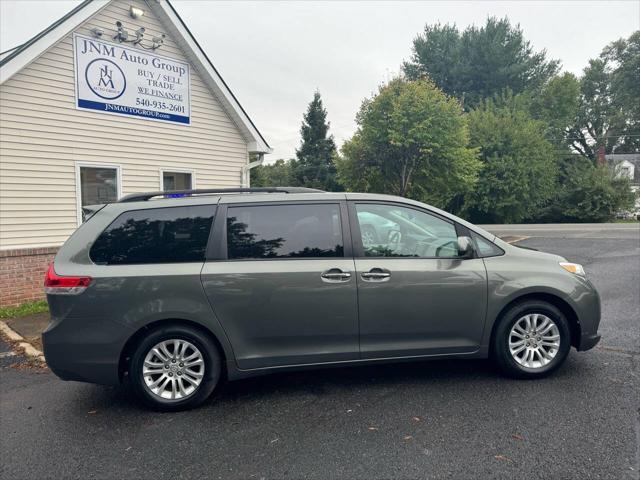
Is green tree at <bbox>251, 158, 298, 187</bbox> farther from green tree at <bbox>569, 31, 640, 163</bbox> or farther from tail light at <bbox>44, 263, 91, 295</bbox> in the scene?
tail light at <bbox>44, 263, 91, 295</bbox>

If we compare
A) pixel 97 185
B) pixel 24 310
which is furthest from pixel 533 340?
pixel 97 185

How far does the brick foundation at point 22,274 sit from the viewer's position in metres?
7.34

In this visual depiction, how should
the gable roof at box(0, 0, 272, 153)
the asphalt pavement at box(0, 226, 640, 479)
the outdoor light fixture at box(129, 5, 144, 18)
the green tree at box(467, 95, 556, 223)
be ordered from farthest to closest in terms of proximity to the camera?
1. the green tree at box(467, 95, 556, 223)
2. the outdoor light fixture at box(129, 5, 144, 18)
3. the gable roof at box(0, 0, 272, 153)
4. the asphalt pavement at box(0, 226, 640, 479)

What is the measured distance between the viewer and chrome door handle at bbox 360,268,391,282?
378cm

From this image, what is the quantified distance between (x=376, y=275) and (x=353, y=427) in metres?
1.17

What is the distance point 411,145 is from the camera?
21359 mm

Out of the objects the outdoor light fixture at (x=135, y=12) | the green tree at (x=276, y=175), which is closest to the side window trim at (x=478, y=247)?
the outdoor light fixture at (x=135, y=12)

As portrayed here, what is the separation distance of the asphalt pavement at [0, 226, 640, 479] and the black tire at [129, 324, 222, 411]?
4.0 inches

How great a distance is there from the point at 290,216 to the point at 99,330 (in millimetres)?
1737

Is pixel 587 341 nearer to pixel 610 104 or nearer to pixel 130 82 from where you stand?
pixel 130 82

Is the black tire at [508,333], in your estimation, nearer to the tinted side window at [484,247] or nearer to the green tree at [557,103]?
the tinted side window at [484,247]

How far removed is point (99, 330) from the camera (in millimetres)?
3580

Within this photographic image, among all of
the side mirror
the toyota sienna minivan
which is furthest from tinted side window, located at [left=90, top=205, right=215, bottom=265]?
the side mirror

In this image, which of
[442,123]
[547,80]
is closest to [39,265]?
[442,123]
